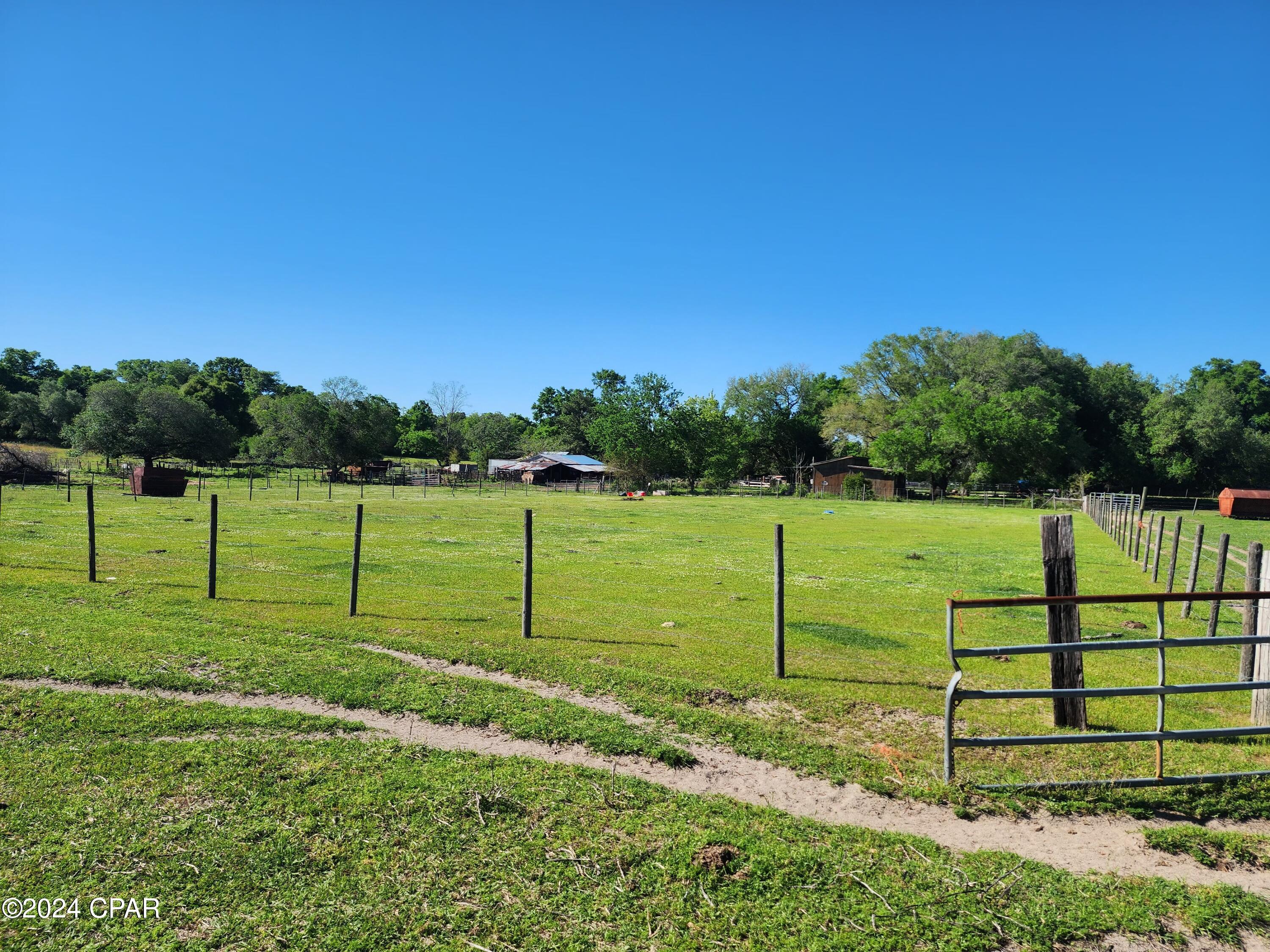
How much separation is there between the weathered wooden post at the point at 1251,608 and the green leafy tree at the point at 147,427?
3311 inches

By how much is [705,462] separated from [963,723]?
70891 millimetres

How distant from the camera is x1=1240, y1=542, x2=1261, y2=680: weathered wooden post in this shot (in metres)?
6.51

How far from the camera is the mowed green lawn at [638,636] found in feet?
20.7

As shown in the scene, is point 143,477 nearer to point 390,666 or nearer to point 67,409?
point 390,666

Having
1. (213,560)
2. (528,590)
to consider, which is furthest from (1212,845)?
(213,560)

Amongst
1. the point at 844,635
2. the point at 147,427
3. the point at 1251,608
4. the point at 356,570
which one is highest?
the point at 147,427

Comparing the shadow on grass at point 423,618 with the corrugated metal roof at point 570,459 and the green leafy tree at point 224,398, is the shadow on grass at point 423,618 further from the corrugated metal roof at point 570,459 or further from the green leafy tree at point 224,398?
the green leafy tree at point 224,398

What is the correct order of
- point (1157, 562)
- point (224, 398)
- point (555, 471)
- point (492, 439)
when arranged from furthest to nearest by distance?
point (492, 439) < point (224, 398) < point (555, 471) < point (1157, 562)

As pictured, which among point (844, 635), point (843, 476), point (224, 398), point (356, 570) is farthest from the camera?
point (224, 398)

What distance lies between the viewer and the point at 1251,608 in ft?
21.9

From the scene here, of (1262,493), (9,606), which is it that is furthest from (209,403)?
(1262,493)

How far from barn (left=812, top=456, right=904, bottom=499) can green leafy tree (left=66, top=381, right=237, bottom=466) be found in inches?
2904

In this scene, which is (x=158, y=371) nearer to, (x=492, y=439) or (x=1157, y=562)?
(x=492, y=439)

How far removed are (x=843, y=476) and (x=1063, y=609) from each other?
7026 centimetres
